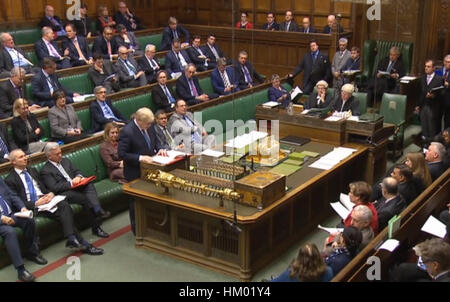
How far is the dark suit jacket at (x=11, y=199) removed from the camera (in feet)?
16.5

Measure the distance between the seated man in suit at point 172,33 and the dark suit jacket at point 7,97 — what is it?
390 centimetres

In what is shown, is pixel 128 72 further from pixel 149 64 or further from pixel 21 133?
pixel 21 133

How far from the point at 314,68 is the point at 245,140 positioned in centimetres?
377

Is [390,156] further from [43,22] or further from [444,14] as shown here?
[43,22]

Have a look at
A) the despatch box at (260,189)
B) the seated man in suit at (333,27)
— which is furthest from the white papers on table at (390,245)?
the seated man in suit at (333,27)

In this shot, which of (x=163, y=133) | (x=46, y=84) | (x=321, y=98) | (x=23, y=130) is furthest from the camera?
(x=46, y=84)

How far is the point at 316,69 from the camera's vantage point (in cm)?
961

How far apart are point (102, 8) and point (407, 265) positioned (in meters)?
8.56

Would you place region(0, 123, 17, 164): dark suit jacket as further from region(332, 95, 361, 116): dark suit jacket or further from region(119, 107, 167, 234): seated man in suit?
region(332, 95, 361, 116): dark suit jacket

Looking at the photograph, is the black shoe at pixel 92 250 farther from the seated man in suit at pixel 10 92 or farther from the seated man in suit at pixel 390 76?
the seated man in suit at pixel 390 76

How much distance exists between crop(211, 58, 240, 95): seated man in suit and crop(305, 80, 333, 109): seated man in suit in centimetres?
182

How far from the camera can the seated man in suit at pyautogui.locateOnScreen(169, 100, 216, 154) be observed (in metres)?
6.66

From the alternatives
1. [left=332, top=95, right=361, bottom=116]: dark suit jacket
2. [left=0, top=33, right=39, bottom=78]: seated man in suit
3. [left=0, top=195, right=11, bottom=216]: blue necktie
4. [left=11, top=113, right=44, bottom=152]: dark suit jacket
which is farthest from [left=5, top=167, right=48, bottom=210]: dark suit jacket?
[left=332, top=95, right=361, bottom=116]: dark suit jacket

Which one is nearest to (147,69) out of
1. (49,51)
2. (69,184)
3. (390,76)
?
(49,51)
